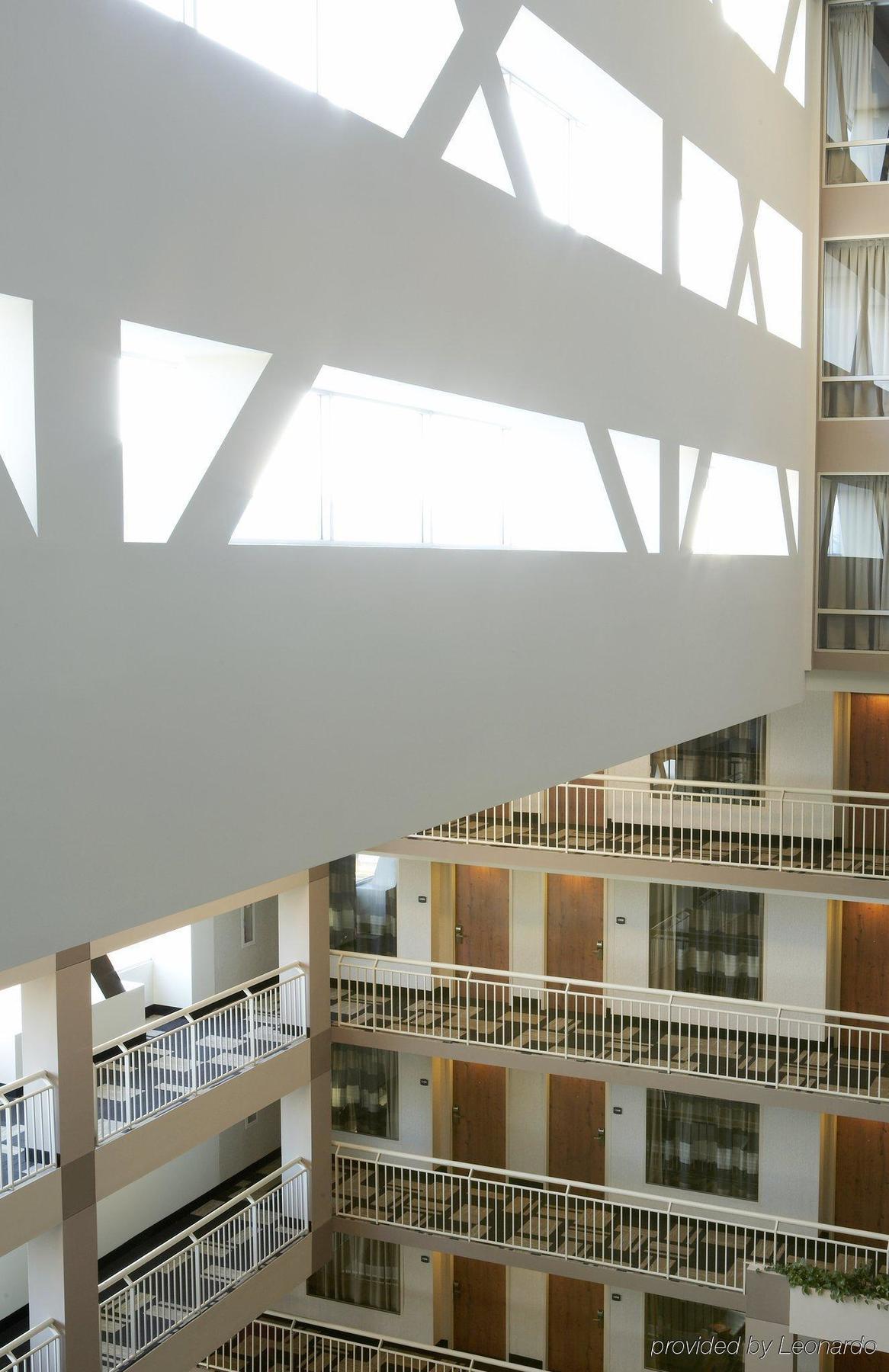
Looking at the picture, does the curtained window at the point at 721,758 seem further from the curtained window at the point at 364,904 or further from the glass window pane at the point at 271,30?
the glass window pane at the point at 271,30

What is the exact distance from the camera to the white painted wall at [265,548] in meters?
4.22

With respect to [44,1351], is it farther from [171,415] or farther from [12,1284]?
[171,415]

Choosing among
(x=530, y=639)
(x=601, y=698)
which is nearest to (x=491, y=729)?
(x=530, y=639)

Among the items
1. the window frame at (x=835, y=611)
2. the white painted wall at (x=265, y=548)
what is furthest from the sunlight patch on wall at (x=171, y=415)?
the window frame at (x=835, y=611)

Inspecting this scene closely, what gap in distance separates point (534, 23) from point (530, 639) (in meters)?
3.56

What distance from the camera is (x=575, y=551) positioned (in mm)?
8242

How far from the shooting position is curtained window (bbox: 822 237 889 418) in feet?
47.1

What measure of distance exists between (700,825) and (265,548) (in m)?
12.8

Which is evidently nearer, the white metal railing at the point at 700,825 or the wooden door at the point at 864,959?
the white metal railing at the point at 700,825

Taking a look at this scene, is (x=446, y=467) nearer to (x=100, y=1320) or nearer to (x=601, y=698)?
(x=601, y=698)

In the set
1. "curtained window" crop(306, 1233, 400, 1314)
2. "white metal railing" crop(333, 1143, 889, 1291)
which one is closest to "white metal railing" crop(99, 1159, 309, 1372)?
"white metal railing" crop(333, 1143, 889, 1291)

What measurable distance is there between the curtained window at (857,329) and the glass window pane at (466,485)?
6.11 metres

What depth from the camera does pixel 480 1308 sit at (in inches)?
739

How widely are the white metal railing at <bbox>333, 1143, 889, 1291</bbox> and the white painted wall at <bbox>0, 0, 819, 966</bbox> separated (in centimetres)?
910
